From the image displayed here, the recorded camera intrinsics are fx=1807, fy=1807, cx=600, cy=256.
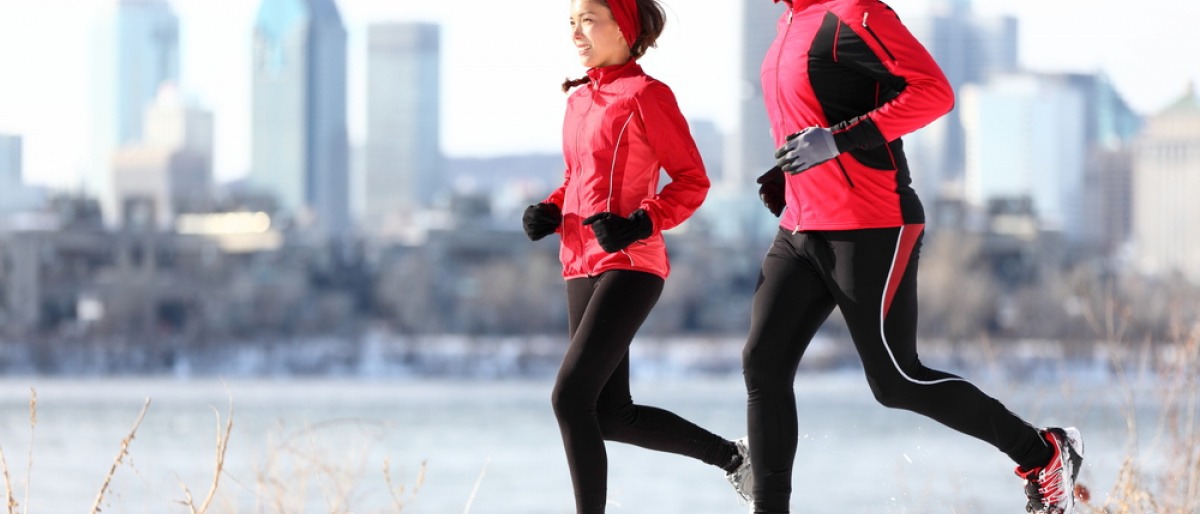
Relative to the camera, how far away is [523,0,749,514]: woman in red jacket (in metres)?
4.41

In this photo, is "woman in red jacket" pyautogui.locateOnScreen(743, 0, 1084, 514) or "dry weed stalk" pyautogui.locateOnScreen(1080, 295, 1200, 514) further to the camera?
"dry weed stalk" pyautogui.locateOnScreen(1080, 295, 1200, 514)

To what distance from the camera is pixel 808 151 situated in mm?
4219

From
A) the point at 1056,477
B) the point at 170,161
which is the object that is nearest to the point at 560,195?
the point at 1056,477

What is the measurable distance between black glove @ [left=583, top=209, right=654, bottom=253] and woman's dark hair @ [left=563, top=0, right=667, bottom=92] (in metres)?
0.56

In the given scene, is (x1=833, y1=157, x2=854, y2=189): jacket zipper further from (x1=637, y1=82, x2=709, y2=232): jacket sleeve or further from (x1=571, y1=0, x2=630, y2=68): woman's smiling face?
(x1=571, y1=0, x2=630, y2=68): woman's smiling face

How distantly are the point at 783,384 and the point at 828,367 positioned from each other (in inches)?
3098

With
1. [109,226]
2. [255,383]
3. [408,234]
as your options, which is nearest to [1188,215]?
[408,234]

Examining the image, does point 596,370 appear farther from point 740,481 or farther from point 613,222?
point 740,481

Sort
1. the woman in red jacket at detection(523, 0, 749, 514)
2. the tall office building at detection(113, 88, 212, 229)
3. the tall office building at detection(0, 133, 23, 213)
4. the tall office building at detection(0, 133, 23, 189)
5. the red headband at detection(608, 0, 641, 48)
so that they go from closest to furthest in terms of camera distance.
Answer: the woman in red jacket at detection(523, 0, 749, 514) → the red headband at detection(608, 0, 641, 48) → the tall office building at detection(0, 133, 23, 213) → the tall office building at detection(0, 133, 23, 189) → the tall office building at detection(113, 88, 212, 229)

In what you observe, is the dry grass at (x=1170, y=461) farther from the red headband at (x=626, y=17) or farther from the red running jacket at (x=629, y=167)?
the red headband at (x=626, y=17)

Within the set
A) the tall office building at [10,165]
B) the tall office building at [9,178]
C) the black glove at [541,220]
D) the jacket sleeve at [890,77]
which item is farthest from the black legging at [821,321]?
the tall office building at [10,165]

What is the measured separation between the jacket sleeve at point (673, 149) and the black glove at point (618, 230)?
0.11 m

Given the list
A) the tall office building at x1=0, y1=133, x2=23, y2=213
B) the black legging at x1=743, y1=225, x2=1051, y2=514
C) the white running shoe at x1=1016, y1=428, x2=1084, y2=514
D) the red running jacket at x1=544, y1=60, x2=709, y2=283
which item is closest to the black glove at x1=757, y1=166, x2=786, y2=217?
the red running jacket at x1=544, y1=60, x2=709, y2=283

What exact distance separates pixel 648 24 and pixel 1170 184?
19625cm
